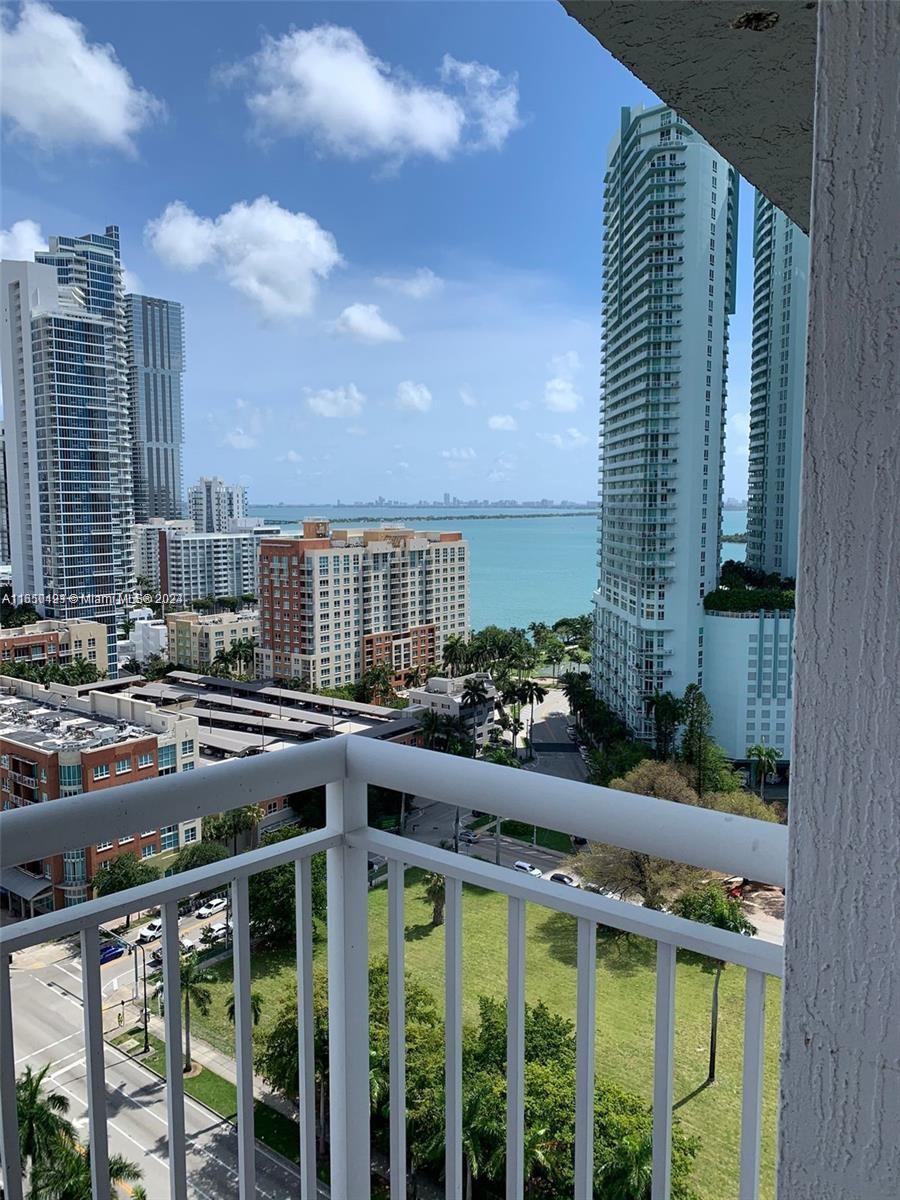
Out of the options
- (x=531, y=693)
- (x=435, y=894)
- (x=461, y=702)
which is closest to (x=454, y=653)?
(x=531, y=693)

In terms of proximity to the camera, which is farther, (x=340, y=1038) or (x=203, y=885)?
(x=340, y=1038)

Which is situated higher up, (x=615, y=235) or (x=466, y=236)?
(x=466, y=236)

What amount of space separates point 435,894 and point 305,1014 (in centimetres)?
20

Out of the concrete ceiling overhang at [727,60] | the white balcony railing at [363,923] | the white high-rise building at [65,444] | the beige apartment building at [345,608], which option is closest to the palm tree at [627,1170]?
the white balcony railing at [363,923]

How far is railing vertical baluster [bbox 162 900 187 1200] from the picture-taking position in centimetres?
79

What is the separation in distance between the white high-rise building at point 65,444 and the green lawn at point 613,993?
2.76m

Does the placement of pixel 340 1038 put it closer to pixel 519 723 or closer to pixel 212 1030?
pixel 212 1030

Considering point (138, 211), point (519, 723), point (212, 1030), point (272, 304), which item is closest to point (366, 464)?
point (272, 304)

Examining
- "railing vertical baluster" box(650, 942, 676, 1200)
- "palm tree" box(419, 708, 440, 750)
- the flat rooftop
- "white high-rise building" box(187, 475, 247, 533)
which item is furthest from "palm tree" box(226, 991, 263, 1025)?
"white high-rise building" box(187, 475, 247, 533)

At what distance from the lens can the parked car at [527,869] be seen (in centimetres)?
84

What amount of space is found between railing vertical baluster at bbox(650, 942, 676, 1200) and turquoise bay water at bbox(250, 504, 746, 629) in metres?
3.62

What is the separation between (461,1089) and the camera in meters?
0.89

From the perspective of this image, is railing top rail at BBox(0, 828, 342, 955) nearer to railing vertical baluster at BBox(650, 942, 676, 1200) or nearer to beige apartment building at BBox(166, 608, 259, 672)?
railing vertical baluster at BBox(650, 942, 676, 1200)

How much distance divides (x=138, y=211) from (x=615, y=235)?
117 inches
